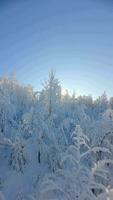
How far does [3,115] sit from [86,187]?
3517cm

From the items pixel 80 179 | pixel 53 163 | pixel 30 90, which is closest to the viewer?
pixel 80 179

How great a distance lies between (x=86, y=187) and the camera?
270 inches

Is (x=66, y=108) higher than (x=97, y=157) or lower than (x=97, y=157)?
higher

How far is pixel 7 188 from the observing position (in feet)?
105

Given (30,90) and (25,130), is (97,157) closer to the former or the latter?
(25,130)

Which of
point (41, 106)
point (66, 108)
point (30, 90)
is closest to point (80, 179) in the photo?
point (41, 106)

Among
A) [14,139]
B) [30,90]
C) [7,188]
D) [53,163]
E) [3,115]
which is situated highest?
[30,90]

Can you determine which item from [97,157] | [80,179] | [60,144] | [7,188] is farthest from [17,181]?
[80,179]

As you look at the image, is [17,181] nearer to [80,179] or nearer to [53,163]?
[53,163]

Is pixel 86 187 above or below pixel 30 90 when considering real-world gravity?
below

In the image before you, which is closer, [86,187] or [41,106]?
[86,187]

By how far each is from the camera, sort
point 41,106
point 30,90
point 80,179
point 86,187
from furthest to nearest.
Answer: point 30,90 < point 41,106 < point 80,179 < point 86,187

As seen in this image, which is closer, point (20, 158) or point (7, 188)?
point (7, 188)

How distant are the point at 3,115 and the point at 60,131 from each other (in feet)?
25.8
